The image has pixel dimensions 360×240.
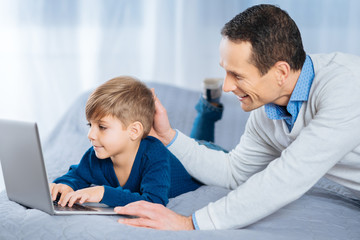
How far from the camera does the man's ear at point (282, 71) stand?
1261mm

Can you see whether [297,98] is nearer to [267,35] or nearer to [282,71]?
[282,71]

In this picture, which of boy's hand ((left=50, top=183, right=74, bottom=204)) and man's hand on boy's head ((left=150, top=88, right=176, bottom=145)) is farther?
man's hand on boy's head ((left=150, top=88, right=176, bottom=145))

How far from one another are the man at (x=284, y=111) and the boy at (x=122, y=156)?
137 millimetres

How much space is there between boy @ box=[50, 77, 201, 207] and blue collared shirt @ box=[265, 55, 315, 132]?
A: 1.25 feet

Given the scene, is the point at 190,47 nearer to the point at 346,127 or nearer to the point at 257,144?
the point at 257,144

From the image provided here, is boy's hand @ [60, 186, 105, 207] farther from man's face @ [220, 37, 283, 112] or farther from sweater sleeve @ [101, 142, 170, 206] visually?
man's face @ [220, 37, 283, 112]

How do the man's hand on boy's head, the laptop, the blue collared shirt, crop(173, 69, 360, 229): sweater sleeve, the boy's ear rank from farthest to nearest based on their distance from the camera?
1. the man's hand on boy's head
2. the boy's ear
3. the blue collared shirt
4. crop(173, 69, 360, 229): sweater sleeve
5. the laptop

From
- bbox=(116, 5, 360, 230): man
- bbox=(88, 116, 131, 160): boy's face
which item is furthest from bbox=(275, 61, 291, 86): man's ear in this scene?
bbox=(88, 116, 131, 160): boy's face

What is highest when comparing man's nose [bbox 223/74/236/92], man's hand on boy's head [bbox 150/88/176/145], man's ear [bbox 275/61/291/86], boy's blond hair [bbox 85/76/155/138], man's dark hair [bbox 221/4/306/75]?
man's dark hair [bbox 221/4/306/75]

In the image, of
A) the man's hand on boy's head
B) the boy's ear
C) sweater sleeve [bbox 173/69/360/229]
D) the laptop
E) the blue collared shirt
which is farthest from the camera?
the man's hand on boy's head

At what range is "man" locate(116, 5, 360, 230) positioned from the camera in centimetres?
118

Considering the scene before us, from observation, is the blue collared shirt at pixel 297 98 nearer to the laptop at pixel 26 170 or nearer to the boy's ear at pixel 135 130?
the boy's ear at pixel 135 130

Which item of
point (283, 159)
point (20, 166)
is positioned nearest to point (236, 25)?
point (283, 159)

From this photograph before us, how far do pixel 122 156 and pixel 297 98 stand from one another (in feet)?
1.95
